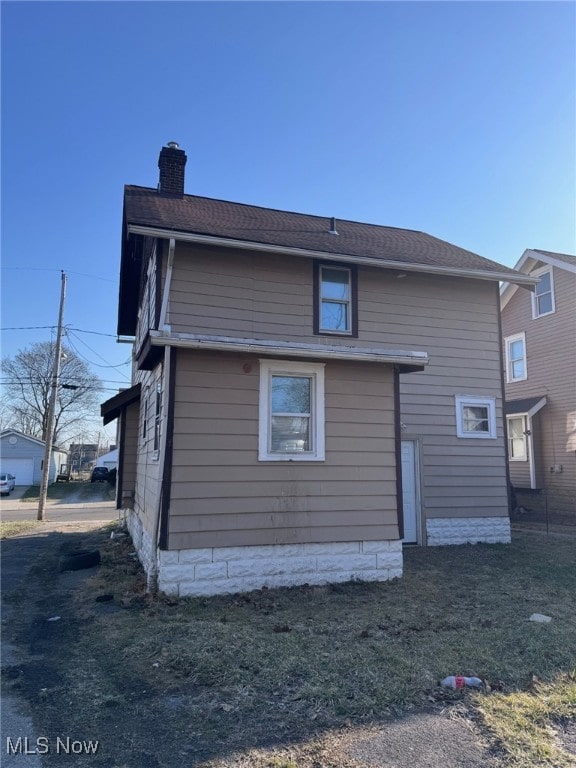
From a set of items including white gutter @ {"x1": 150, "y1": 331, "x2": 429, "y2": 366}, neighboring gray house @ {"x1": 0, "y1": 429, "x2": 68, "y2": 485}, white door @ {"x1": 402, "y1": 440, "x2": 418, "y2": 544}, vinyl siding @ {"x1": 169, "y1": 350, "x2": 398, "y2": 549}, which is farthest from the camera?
neighboring gray house @ {"x1": 0, "y1": 429, "x2": 68, "y2": 485}

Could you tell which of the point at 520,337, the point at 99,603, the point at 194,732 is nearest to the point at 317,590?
the point at 99,603

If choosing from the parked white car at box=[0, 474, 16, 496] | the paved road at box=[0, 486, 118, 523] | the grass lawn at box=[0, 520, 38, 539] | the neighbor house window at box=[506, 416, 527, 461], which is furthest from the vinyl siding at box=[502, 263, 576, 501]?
the parked white car at box=[0, 474, 16, 496]

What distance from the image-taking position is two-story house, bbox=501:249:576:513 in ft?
52.1

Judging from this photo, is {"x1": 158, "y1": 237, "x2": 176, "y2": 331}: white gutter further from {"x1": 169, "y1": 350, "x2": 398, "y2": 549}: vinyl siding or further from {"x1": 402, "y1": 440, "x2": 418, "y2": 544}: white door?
{"x1": 402, "y1": 440, "x2": 418, "y2": 544}: white door

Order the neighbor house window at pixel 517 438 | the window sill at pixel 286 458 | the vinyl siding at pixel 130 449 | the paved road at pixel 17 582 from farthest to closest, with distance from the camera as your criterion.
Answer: the neighbor house window at pixel 517 438
the vinyl siding at pixel 130 449
the window sill at pixel 286 458
the paved road at pixel 17 582

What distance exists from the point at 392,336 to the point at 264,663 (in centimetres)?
706

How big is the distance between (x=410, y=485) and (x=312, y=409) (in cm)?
Result: 390

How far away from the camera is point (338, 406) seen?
7340 mm

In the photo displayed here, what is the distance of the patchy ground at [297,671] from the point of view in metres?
3.11

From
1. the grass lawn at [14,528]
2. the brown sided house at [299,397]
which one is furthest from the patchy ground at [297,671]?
the grass lawn at [14,528]

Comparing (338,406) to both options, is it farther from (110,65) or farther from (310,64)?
(110,65)

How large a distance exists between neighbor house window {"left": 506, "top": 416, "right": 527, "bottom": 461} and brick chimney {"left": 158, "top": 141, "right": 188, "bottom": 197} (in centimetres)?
1276

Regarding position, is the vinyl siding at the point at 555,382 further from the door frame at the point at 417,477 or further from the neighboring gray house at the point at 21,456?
the neighboring gray house at the point at 21,456

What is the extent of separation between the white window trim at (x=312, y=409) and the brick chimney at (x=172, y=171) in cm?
590
